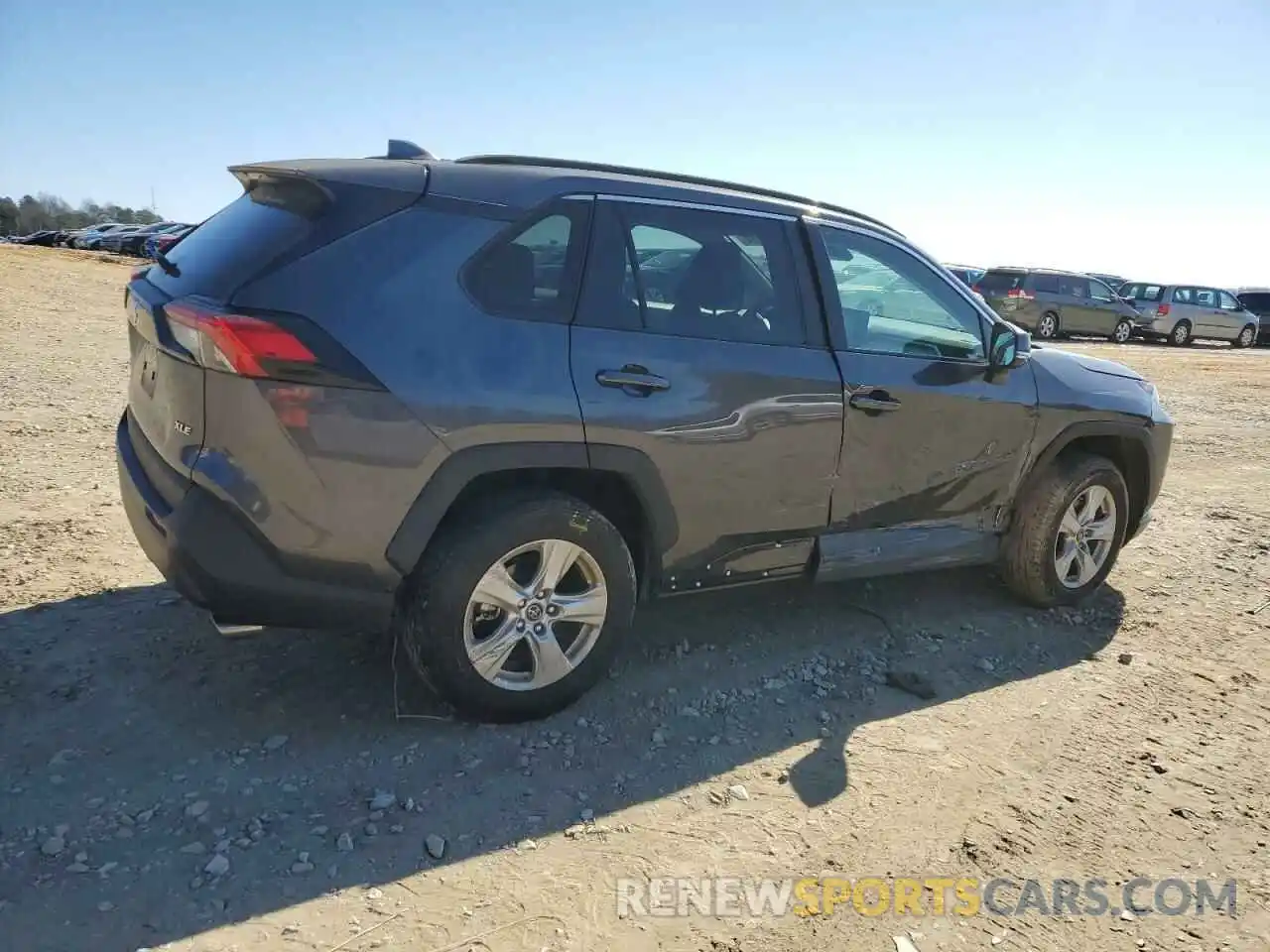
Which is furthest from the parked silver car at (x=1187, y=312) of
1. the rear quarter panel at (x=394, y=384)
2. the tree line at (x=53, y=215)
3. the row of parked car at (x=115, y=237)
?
the tree line at (x=53, y=215)

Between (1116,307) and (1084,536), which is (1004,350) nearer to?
(1084,536)

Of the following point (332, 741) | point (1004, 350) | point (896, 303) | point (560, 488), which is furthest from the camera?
point (1004, 350)

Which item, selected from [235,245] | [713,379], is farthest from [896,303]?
[235,245]

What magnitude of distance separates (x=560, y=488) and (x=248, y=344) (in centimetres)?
115

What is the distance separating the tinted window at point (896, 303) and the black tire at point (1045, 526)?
0.82 m

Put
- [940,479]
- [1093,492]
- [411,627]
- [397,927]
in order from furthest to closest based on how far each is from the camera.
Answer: [1093,492]
[940,479]
[411,627]
[397,927]

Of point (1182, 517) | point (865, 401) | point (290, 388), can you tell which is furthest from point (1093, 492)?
point (290, 388)

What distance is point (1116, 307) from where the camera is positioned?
1005 inches

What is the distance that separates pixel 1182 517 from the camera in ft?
22.2

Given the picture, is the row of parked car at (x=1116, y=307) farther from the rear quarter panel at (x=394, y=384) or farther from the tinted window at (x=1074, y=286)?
the rear quarter panel at (x=394, y=384)

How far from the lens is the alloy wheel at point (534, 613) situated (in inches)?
129

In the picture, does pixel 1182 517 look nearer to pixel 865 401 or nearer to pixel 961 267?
pixel 865 401

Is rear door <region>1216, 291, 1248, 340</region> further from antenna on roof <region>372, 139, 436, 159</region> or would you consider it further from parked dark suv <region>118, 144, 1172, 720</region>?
antenna on roof <region>372, 139, 436, 159</region>

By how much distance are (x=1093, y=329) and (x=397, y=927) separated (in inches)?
1051
